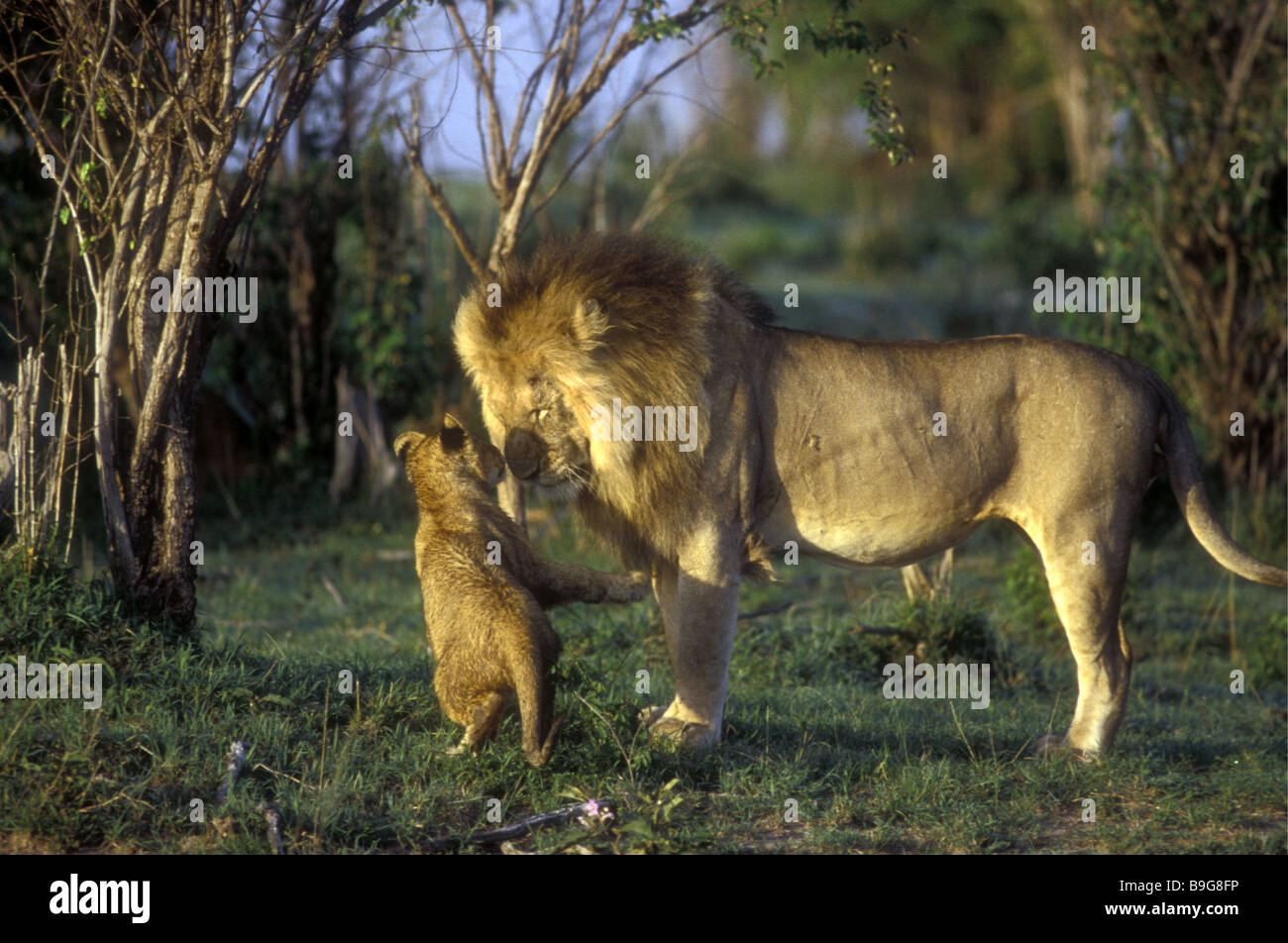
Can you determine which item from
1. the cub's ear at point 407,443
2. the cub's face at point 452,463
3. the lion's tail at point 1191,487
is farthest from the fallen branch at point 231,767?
the lion's tail at point 1191,487

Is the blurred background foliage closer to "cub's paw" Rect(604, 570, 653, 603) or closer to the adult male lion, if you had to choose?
the adult male lion

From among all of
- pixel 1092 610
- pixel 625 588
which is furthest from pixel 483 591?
pixel 1092 610

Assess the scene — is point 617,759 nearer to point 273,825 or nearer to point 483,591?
point 483,591

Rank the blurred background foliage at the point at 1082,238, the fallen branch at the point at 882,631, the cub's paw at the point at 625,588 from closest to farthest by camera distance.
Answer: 1. the cub's paw at the point at 625,588
2. the fallen branch at the point at 882,631
3. the blurred background foliage at the point at 1082,238

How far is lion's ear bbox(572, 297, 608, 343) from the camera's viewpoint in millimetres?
4898

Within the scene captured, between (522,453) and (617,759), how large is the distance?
1202 mm

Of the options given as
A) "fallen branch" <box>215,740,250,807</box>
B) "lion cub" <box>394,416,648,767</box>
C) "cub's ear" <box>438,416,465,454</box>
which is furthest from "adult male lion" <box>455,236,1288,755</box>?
"fallen branch" <box>215,740,250,807</box>

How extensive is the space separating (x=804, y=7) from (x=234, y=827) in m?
4.58

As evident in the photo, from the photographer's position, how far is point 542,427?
502 cm

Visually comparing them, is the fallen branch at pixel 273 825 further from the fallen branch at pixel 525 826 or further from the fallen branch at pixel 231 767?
the fallen branch at pixel 525 826

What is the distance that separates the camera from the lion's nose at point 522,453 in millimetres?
4938

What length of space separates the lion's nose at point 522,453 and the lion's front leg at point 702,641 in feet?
2.35

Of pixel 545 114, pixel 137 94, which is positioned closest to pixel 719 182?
pixel 545 114

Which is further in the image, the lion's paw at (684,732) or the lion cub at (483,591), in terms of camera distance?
the lion's paw at (684,732)
